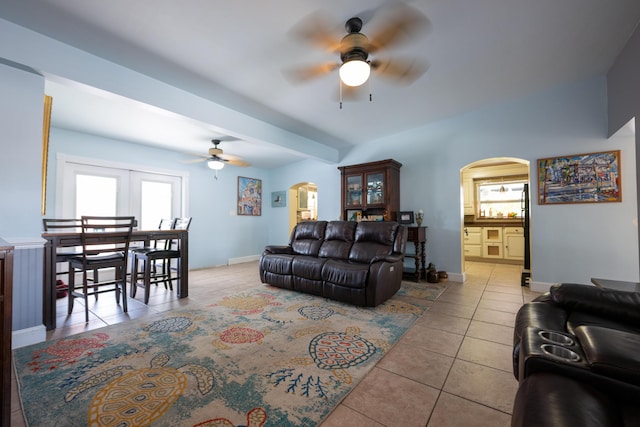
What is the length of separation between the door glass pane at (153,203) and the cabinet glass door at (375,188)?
4.06 metres

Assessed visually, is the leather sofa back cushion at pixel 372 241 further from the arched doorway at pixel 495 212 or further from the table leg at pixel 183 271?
the arched doorway at pixel 495 212

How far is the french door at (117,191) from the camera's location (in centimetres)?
393

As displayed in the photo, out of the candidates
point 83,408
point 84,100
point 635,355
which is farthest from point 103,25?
point 635,355

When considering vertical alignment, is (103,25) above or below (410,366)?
above

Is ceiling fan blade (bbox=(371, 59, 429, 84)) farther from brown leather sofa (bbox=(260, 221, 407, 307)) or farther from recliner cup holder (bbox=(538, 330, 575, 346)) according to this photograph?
recliner cup holder (bbox=(538, 330, 575, 346))

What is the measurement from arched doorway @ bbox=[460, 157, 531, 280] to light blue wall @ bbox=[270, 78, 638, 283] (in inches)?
65.3

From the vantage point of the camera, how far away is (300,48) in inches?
93.5

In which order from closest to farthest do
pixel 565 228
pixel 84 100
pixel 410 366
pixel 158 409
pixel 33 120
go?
pixel 158 409, pixel 410 366, pixel 33 120, pixel 84 100, pixel 565 228

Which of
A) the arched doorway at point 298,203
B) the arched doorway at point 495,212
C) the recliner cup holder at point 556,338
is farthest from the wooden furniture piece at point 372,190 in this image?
the recliner cup holder at point 556,338

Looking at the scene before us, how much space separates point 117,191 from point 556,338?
575cm

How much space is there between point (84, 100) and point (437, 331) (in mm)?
4707

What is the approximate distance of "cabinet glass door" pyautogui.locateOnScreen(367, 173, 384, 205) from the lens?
452cm

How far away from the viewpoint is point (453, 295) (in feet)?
11.1

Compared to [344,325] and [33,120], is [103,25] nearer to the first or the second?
[33,120]
